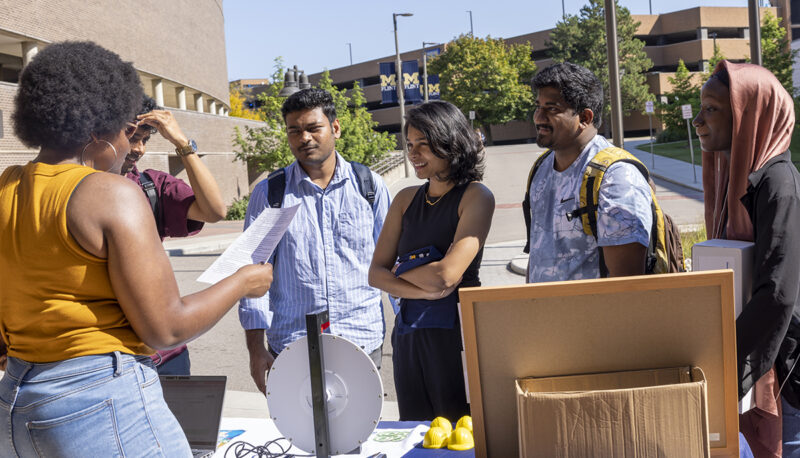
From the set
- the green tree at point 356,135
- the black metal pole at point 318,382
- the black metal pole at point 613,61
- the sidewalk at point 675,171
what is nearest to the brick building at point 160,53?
the green tree at point 356,135

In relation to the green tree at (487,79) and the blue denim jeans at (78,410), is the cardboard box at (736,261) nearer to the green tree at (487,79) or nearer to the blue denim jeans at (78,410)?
the blue denim jeans at (78,410)

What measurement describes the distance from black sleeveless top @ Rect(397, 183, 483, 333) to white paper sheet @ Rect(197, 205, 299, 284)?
3.26ft

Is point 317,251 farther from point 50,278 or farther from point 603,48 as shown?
point 603,48

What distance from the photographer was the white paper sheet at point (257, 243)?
2.16m

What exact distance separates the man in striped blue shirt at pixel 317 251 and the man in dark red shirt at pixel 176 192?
38cm

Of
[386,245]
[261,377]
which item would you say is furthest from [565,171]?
[261,377]

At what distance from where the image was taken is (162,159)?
2509 cm

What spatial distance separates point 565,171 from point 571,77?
1.28 feet

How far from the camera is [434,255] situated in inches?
123

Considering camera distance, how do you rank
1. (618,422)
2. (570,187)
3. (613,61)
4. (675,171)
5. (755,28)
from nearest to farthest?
(618,422), (570,187), (613,61), (755,28), (675,171)

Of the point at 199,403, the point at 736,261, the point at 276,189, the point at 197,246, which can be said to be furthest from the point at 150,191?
the point at 197,246

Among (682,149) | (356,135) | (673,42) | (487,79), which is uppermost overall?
(673,42)

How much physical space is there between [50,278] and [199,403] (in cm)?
103

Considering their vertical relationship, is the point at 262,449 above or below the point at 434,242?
below
